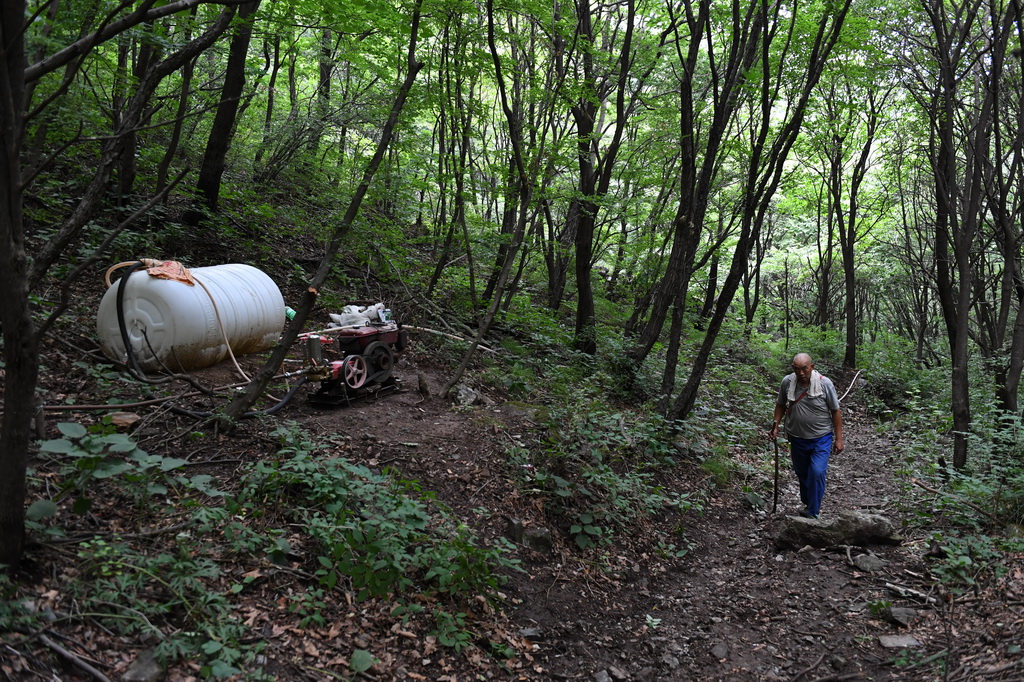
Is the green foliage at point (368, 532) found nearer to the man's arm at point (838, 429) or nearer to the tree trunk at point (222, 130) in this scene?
the man's arm at point (838, 429)

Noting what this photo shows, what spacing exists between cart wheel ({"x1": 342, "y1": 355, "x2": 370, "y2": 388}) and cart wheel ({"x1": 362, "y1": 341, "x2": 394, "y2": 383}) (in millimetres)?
173

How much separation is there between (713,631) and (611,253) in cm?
1542

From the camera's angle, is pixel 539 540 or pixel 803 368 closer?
pixel 539 540

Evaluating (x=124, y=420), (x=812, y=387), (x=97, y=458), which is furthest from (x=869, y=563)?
(x=124, y=420)

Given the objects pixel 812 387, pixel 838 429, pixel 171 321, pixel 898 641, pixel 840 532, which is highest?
pixel 171 321

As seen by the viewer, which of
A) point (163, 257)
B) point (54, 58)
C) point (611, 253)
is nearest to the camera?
point (54, 58)

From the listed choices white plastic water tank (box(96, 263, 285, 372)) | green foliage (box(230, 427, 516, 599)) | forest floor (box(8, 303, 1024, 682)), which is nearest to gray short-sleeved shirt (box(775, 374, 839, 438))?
forest floor (box(8, 303, 1024, 682))

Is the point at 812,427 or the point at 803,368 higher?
the point at 803,368

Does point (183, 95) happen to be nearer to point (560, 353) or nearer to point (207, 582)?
point (207, 582)

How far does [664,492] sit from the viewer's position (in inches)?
291

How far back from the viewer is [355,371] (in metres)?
7.05

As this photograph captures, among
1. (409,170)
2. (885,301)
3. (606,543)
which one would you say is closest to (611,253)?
(409,170)

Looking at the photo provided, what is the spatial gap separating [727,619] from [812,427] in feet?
8.06

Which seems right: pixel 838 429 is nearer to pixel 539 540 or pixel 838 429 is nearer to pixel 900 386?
pixel 539 540
